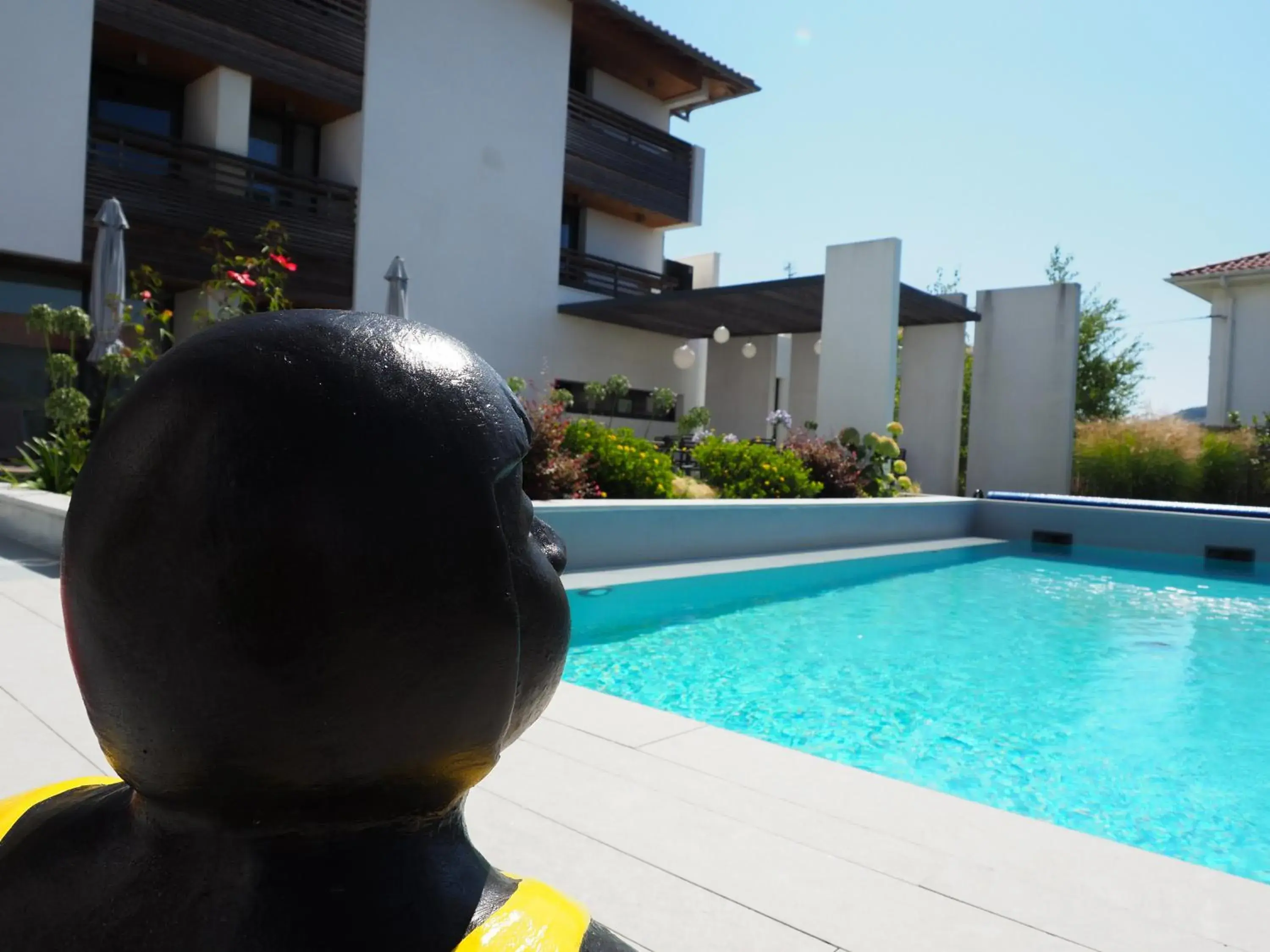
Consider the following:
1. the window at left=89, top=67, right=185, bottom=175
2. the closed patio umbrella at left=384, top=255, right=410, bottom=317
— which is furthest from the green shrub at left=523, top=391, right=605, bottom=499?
the window at left=89, top=67, right=185, bottom=175

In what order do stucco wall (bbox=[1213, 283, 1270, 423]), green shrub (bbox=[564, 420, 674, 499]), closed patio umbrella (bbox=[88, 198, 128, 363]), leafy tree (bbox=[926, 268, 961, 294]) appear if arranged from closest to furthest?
closed patio umbrella (bbox=[88, 198, 128, 363])
green shrub (bbox=[564, 420, 674, 499])
stucco wall (bbox=[1213, 283, 1270, 423])
leafy tree (bbox=[926, 268, 961, 294])

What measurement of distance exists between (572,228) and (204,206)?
914 centimetres

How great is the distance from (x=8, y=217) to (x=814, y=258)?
12546 mm

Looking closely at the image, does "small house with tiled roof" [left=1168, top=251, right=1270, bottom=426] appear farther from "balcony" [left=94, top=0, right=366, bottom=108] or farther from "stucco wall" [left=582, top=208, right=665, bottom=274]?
"balcony" [left=94, top=0, right=366, bottom=108]

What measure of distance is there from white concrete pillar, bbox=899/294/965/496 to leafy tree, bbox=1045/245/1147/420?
14.1 meters

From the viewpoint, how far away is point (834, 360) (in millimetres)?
15664

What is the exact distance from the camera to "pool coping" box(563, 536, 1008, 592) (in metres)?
7.52

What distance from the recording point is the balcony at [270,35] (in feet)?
41.0

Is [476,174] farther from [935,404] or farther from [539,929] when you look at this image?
[539,929]

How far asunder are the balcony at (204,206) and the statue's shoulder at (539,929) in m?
13.3

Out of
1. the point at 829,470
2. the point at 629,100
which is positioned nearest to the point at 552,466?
the point at 829,470

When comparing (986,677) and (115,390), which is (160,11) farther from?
(986,677)

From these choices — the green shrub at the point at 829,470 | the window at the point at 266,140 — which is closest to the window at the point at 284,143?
the window at the point at 266,140

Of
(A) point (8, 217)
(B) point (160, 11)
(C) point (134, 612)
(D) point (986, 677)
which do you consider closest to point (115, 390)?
(A) point (8, 217)
